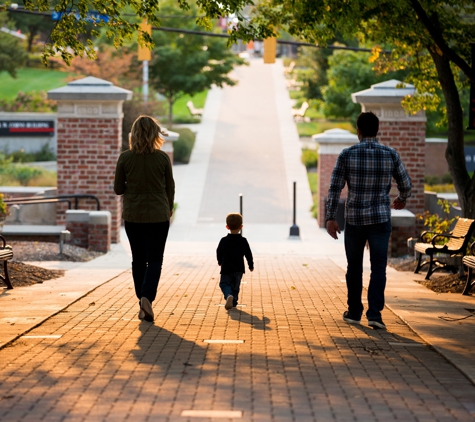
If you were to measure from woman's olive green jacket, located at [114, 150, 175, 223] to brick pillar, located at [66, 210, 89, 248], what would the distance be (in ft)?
26.0

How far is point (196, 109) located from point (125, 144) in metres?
23.7

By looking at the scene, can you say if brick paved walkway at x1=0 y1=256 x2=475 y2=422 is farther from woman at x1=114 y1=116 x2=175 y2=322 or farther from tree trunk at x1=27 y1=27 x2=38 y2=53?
tree trunk at x1=27 y1=27 x2=38 y2=53

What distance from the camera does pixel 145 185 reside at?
26.0 ft

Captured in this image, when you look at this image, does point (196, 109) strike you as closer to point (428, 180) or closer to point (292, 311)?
point (428, 180)

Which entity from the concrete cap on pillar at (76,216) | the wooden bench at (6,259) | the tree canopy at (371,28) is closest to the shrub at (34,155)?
the concrete cap on pillar at (76,216)

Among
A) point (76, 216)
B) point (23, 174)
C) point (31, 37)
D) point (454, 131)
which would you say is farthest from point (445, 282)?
point (31, 37)

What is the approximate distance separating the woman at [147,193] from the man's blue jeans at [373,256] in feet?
5.23

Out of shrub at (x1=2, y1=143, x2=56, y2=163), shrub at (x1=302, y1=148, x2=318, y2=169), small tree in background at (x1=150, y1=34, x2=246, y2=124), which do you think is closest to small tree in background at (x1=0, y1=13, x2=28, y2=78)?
small tree in background at (x1=150, y1=34, x2=246, y2=124)

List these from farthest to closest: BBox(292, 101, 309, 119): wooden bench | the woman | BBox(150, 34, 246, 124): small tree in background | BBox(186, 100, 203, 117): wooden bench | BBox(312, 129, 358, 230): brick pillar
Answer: BBox(186, 100, 203, 117): wooden bench < BBox(292, 101, 309, 119): wooden bench < BBox(150, 34, 246, 124): small tree in background < BBox(312, 129, 358, 230): brick pillar < the woman

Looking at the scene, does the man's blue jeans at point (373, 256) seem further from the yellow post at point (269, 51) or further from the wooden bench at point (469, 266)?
the yellow post at point (269, 51)

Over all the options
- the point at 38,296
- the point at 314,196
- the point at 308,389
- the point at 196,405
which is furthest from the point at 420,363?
the point at 314,196

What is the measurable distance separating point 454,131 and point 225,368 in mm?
7251

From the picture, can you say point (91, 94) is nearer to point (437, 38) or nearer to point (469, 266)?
point (437, 38)

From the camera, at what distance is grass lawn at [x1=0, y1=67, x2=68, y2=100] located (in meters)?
55.4
